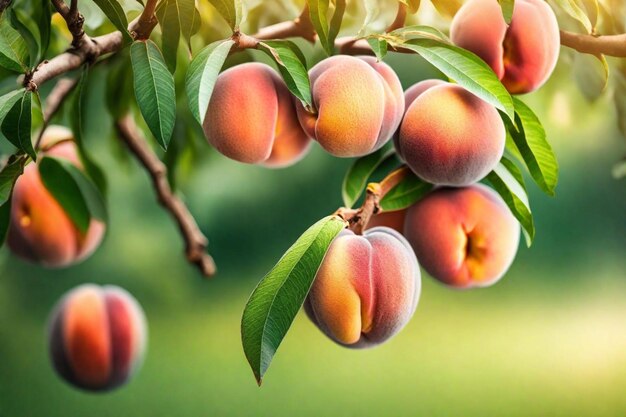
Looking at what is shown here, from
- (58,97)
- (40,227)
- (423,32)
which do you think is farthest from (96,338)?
(423,32)

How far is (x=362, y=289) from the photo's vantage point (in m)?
0.49

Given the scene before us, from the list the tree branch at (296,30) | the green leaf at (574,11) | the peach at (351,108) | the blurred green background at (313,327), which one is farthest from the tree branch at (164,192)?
the green leaf at (574,11)

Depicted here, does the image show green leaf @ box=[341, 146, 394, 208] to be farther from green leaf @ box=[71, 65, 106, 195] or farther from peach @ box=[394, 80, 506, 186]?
green leaf @ box=[71, 65, 106, 195]

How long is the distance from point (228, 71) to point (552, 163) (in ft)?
0.83

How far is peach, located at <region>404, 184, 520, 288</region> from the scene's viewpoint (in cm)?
57

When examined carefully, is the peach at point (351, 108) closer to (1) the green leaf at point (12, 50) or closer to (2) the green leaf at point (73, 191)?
→ (1) the green leaf at point (12, 50)

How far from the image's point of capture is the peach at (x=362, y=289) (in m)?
0.48

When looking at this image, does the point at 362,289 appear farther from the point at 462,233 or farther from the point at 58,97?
the point at 58,97

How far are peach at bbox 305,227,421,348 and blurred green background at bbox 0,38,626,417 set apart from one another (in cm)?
47

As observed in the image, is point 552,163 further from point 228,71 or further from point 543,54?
point 228,71

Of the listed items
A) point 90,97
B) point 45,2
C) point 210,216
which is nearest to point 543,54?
point 45,2

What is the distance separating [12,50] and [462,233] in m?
0.35

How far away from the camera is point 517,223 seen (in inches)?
23.8

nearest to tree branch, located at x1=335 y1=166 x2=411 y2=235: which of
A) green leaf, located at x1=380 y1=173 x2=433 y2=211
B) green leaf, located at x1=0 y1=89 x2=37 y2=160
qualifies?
green leaf, located at x1=380 y1=173 x2=433 y2=211
